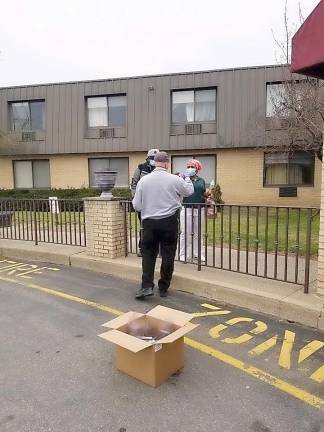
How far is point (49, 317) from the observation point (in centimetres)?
454

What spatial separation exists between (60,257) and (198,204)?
299 cm

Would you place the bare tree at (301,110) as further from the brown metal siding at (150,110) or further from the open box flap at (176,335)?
the open box flap at (176,335)

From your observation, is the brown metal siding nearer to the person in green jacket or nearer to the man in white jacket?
the person in green jacket

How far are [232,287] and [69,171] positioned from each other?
17128 millimetres

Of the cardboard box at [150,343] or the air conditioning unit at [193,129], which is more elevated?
the air conditioning unit at [193,129]

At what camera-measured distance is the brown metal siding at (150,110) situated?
17.6 meters

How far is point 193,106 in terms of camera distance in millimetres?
18750

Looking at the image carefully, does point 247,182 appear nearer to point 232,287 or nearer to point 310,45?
point 232,287

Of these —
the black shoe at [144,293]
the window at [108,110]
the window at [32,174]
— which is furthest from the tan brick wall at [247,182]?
the black shoe at [144,293]

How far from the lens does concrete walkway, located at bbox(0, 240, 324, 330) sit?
4334 millimetres

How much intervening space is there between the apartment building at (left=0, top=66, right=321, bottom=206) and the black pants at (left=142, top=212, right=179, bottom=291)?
1351 cm

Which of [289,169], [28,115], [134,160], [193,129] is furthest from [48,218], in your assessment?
[28,115]

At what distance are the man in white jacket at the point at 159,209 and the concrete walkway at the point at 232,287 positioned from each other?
63 cm

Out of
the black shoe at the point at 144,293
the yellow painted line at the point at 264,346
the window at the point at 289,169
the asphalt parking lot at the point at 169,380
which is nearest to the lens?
the asphalt parking lot at the point at 169,380
